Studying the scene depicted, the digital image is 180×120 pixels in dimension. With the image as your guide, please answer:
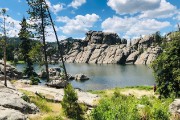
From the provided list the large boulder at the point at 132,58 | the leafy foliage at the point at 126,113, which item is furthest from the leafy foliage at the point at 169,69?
the large boulder at the point at 132,58

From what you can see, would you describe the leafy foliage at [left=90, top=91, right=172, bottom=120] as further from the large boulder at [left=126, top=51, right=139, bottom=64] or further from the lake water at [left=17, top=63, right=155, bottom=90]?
the large boulder at [left=126, top=51, right=139, bottom=64]

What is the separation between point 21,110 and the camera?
67.8 feet

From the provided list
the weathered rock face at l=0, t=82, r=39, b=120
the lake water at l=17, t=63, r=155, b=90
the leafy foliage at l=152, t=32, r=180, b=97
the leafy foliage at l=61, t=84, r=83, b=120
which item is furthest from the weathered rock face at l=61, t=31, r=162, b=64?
the weathered rock face at l=0, t=82, r=39, b=120

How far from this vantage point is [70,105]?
2181cm

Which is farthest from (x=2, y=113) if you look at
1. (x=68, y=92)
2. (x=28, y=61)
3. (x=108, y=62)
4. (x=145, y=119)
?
(x=108, y=62)

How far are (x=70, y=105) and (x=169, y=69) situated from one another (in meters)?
16.7

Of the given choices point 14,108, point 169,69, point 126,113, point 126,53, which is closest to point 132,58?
point 126,53

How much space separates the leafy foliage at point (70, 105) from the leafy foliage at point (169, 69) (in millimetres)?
15245

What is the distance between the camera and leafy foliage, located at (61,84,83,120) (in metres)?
21.4

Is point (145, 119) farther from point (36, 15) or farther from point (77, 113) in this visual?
point (36, 15)

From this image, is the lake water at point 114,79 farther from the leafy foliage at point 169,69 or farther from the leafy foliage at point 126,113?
the leafy foliage at point 126,113

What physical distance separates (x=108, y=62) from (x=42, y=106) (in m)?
155

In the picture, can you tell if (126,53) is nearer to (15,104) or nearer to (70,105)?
(70,105)

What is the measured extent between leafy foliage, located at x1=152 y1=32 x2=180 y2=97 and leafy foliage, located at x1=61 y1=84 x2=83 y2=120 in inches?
600
